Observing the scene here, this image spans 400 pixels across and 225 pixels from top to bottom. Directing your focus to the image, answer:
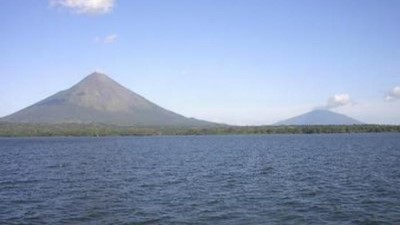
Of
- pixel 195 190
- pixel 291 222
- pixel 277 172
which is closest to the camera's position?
pixel 291 222

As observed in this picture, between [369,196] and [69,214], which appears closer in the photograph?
[69,214]

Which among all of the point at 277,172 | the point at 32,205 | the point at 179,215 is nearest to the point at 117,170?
the point at 277,172

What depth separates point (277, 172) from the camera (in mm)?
43438

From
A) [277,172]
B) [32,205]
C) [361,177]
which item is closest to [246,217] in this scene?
[32,205]

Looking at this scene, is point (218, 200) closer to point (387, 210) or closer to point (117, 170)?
point (387, 210)

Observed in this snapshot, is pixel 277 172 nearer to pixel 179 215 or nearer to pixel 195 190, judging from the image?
pixel 195 190

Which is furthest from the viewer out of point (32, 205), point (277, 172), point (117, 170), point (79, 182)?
point (117, 170)

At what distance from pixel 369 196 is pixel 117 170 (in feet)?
82.8

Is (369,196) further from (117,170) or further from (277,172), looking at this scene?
(117,170)

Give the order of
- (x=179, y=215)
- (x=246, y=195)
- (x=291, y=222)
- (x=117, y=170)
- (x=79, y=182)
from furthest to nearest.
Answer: (x=117, y=170) < (x=79, y=182) < (x=246, y=195) < (x=179, y=215) < (x=291, y=222)

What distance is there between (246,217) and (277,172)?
2052cm

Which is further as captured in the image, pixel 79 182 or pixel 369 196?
pixel 79 182

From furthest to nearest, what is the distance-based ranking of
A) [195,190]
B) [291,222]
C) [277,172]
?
[277,172], [195,190], [291,222]

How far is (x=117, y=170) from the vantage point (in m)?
47.8
